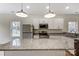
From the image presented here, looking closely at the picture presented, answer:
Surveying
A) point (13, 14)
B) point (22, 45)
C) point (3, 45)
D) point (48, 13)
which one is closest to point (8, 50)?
point (3, 45)

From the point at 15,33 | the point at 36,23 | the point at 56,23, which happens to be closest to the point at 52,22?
the point at 56,23

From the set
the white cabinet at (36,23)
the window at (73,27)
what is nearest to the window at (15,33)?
the white cabinet at (36,23)

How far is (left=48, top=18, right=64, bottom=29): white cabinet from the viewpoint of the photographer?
233cm

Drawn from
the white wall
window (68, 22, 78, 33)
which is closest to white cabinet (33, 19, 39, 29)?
the white wall

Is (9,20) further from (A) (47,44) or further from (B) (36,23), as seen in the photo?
(A) (47,44)

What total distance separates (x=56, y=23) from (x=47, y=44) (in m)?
0.46

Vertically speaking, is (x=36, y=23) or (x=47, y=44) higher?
(x=36, y=23)

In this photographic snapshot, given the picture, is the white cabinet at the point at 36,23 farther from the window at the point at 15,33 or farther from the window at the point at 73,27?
the window at the point at 73,27

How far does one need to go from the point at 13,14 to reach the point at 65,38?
3.71 feet

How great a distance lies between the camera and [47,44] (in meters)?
2.33

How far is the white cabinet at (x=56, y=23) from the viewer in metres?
2.33

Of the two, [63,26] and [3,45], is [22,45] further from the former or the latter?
[63,26]

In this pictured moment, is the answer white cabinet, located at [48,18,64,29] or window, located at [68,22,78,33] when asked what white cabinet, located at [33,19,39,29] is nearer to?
white cabinet, located at [48,18,64,29]

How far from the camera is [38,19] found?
2340 mm
